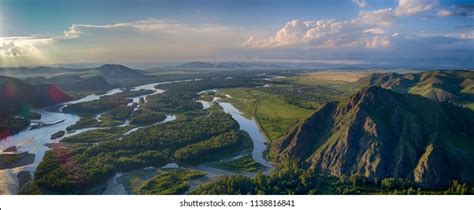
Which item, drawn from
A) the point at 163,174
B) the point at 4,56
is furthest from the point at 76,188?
the point at 4,56

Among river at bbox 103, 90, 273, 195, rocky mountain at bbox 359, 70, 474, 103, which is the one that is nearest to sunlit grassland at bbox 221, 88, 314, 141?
river at bbox 103, 90, 273, 195

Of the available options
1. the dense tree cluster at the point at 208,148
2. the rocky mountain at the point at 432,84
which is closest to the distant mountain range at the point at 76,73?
the dense tree cluster at the point at 208,148

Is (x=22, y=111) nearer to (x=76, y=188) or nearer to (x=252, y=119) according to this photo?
(x=76, y=188)

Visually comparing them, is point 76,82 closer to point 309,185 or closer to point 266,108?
point 266,108

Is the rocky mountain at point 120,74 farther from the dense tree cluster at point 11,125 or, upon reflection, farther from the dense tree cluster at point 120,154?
the dense tree cluster at point 120,154

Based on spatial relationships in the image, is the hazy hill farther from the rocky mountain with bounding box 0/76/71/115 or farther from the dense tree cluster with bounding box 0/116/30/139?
the dense tree cluster with bounding box 0/116/30/139

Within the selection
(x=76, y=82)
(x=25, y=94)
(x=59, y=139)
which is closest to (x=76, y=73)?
(x=76, y=82)
